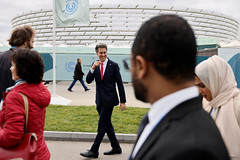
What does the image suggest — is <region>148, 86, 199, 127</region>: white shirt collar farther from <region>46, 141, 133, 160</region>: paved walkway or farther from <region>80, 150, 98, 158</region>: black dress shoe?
<region>46, 141, 133, 160</region>: paved walkway

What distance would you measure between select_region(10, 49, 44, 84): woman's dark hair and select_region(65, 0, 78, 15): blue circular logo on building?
22.2ft

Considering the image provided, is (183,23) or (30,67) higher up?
(183,23)

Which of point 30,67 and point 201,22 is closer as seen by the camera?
point 30,67

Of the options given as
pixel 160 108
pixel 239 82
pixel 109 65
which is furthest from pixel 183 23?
pixel 239 82

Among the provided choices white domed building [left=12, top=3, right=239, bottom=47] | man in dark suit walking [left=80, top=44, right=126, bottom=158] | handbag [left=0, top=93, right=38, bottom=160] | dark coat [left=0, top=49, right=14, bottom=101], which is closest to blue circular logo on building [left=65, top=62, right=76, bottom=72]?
man in dark suit walking [left=80, top=44, right=126, bottom=158]

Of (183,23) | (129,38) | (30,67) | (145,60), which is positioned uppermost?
(183,23)

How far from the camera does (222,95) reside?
6.27 ft

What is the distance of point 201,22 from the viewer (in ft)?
228

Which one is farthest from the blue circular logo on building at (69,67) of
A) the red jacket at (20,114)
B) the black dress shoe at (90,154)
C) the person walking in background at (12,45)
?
the red jacket at (20,114)

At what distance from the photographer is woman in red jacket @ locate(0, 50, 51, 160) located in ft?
5.90

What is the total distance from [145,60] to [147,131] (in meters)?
0.24

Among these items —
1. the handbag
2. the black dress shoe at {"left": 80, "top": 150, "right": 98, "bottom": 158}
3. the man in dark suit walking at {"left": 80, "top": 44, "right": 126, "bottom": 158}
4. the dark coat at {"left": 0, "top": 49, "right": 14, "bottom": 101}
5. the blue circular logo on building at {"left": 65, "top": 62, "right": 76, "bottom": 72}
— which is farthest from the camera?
the blue circular logo on building at {"left": 65, "top": 62, "right": 76, "bottom": 72}

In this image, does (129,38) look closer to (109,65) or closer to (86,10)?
(86,10)

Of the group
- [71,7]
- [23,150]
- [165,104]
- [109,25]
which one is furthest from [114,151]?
[109,25]
